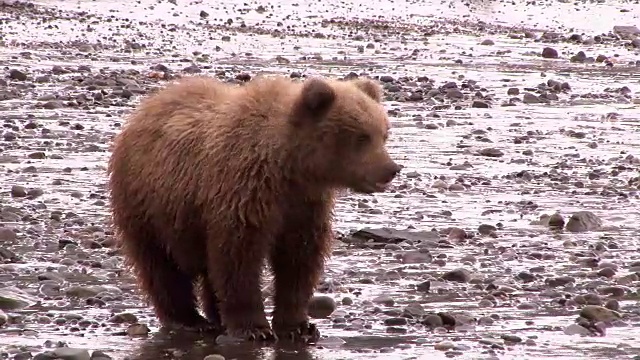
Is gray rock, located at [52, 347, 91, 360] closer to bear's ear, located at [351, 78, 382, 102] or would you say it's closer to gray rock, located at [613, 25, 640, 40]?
bear's ear, located at [351, 78, 382, 102]

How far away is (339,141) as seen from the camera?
8344 mm

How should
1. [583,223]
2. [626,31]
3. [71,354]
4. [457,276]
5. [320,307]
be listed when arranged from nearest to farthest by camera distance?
[71,354] → [320,307] → [457,276] → [583,223] → [626,31]

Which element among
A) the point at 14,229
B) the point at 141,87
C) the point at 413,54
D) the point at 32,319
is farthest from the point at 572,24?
the point at 32,319

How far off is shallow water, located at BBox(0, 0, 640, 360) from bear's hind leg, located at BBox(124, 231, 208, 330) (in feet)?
0.54

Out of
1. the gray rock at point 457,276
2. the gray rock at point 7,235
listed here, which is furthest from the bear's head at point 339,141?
Result: the gray rock at point 7,235

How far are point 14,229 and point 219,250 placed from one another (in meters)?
3.37

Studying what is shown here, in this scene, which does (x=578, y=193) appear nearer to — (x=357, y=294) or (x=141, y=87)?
(x=357, y=294)

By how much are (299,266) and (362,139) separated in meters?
0.80

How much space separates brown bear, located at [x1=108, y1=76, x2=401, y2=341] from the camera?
809 centimetres


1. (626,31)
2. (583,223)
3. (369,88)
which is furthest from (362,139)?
(626,31)

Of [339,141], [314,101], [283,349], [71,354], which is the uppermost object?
[314,101]

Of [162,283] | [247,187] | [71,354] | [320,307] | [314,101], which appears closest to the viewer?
[71,354]

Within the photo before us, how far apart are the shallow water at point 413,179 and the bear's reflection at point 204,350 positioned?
0.02m

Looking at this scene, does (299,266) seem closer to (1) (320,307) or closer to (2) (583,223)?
(1) (320,307)
